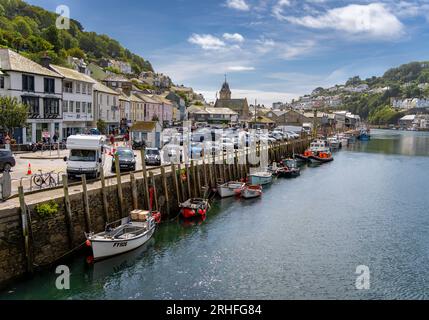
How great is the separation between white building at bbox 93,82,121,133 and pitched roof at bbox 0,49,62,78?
15.4 m

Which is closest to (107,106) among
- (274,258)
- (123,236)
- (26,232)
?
(123,236)

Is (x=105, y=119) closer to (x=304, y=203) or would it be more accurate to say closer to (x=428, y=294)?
(x=304, y=203)

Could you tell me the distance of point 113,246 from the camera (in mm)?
22484

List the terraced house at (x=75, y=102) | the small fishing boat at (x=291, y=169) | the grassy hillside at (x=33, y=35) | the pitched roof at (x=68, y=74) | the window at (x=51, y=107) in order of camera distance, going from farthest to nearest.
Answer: the grassy hillside at (x=33, y=35)
the small fishing boat at (x=291, y=169)
the terraced house at (x=75, y=102)
the pitched roof at (x=68, y=74)
the window at (x=51, y=107)

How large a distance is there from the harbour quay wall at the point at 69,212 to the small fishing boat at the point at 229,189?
552 centimetres

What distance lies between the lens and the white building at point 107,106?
65.3 m

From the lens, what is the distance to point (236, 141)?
65125 mm

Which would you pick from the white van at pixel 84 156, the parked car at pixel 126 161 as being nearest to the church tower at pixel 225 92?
the parked car at pixel 126 161

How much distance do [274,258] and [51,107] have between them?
121ft

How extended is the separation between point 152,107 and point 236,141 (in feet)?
120

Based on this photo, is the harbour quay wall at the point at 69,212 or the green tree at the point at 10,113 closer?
the harbour quay wall at the point at 69,212

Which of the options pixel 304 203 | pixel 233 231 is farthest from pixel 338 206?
pixel 233 231

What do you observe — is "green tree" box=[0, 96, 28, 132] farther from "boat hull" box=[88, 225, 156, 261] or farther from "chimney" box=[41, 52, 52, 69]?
"boat hull" box=[88, 225, 156, 261]

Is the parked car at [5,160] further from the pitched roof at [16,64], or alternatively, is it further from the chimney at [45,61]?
the chimney at [45,61]
